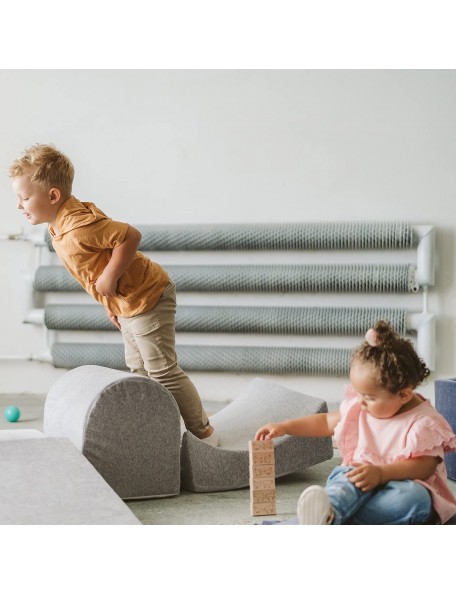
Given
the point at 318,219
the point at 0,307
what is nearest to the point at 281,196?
the point at 318,219

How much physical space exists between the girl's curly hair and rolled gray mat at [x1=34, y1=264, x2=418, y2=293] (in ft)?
7.73

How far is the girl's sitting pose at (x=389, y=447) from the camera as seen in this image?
1890 mm

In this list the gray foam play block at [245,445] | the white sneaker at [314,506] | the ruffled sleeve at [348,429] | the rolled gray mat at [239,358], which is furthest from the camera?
the rolled gray mat at [239,358]

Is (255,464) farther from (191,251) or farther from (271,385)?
(191,251)

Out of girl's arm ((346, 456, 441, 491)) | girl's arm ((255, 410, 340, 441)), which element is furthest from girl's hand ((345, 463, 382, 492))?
girl's arm ((255, 410, 340, 441))

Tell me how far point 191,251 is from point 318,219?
26.9 inches

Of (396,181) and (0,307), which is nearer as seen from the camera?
(396,181)

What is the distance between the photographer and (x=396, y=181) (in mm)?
4449

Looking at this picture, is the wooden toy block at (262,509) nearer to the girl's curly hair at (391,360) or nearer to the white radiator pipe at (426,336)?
the girl's curly hair at (391,360)

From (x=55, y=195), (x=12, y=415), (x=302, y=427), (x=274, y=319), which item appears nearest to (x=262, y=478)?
(x=302, y=427)

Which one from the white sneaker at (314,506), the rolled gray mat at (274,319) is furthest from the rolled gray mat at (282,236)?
the white sneaker at (314,506)

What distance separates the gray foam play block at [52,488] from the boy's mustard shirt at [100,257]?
1.85 ft

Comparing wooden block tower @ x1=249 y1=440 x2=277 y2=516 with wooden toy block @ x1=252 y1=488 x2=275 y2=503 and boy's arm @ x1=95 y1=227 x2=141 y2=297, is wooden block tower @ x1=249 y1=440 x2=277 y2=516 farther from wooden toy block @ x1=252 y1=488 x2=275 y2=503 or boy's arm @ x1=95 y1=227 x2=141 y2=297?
boy's arm @ x1=95 y1=227 x2=141 y2=297

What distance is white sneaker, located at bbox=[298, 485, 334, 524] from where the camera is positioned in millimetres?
1771
